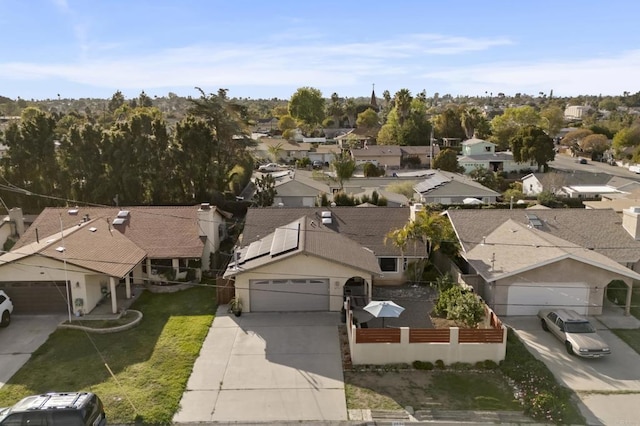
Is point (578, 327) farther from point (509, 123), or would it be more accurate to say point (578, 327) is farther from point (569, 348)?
point (509, 123)

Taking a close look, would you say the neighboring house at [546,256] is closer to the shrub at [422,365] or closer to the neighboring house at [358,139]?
the shrub at [422,365]

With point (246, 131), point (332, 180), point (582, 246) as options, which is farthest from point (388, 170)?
point (582, 246)

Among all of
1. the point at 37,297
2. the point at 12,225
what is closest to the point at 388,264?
the point at 37,297

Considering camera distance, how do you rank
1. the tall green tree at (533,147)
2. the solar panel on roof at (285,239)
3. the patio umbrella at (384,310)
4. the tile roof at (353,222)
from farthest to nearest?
the tall green tree at (533,147) → the tile roof at (353,222) → the solar panel on roof at (285,239) → the patio umbrella at (384,310)

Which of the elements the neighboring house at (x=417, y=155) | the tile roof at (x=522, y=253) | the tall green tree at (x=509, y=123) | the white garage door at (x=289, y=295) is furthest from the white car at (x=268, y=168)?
the white garage door at (x=289, y=295)

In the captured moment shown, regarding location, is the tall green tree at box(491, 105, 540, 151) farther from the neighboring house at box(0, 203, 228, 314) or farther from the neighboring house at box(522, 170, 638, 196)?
the neighboring house at box(0, 203, 228, 314)

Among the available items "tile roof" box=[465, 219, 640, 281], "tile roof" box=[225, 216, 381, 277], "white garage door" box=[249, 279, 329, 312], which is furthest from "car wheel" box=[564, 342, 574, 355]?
"white garage door" box=[249, 279, 329, 312]

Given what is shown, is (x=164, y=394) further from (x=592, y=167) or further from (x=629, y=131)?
(x=629, y=131)
